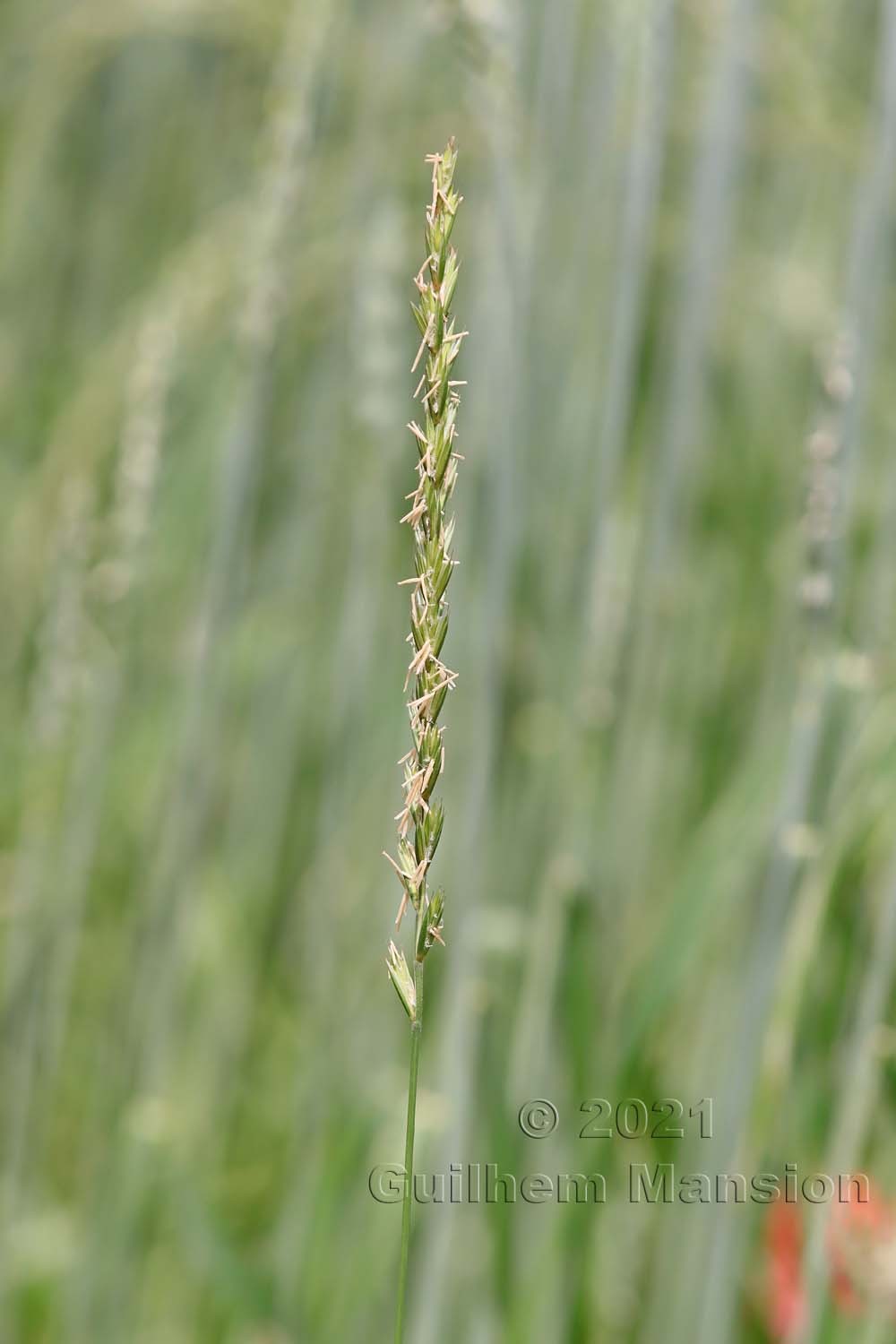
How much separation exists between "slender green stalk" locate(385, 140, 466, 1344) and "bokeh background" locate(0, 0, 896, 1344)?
0.78 ft

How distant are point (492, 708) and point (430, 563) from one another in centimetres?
35

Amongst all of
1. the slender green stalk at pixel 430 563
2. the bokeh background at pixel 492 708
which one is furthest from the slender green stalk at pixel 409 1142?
the bokeh background at pixel 492 708

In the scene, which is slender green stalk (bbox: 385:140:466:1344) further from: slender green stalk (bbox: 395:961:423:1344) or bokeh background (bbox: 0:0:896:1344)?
bokeh background (bbox: 0:0:896:1344)

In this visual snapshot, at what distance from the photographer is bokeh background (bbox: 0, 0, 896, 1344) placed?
0.55 meters

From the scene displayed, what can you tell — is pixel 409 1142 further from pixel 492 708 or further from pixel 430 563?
pixel 492 708

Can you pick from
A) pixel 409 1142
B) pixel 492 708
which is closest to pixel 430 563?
pixel 409 1142

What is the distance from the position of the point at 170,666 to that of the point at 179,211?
686 mm

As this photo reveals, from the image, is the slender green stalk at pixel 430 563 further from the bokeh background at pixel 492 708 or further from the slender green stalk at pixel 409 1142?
the bokeh background at pixel 492 708

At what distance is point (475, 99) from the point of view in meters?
0.52

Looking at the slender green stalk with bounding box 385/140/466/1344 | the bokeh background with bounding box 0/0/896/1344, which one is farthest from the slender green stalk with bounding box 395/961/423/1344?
the bokeh background with bounding box 0/0/896/1344

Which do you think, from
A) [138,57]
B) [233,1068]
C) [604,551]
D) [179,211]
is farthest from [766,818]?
[138,57]

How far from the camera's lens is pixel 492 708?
590mm

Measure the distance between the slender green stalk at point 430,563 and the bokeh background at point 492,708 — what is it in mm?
238

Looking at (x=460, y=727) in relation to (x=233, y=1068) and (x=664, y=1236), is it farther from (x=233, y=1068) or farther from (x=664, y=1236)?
(x=233, y=1068)
